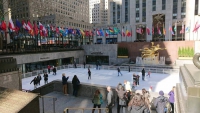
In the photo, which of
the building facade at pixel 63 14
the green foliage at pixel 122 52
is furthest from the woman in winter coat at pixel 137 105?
the building facade at pixel 63 14

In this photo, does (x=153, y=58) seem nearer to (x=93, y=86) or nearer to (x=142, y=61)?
(x=142, y=61)

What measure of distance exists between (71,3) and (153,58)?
85.5 m

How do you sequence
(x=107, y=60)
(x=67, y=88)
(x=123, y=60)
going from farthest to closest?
1. (x=107, y=60)
2. (x=123, y=60)
3. (x=67, y=88)

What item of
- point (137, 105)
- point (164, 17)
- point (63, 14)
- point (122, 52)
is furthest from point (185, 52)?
point (63, 14)

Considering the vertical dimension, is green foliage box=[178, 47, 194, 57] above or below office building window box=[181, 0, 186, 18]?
below

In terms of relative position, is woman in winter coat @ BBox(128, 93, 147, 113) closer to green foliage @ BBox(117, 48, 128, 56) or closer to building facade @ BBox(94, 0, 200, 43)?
green foliage @ BBox(117, 48, 128, 56)

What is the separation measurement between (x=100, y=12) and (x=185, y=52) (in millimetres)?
116180

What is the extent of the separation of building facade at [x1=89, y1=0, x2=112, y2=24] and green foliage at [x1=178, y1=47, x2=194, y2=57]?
11181cm

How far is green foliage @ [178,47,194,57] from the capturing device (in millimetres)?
27573

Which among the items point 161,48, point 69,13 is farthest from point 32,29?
point 69,13

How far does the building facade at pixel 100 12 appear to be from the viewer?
137 metres

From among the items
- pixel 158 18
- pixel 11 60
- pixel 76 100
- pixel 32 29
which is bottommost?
pixel 76 100

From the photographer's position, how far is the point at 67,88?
10.7m

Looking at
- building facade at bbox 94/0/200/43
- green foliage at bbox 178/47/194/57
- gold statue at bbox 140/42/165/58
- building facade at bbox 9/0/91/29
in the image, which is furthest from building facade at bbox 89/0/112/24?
green foliage at bbox 178/47/194/57
